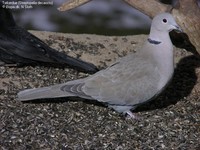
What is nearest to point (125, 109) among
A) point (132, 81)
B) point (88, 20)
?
point (132, 81)

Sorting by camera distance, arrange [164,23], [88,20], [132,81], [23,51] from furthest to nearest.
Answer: [88,20] → [23,51] → [164,23] → [132,81]

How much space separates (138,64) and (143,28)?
4.60 meters

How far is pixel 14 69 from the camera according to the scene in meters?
6.54

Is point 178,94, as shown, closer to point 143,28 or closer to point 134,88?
point 134,88

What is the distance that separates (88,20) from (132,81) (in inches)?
194

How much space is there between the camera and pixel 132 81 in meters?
5.67

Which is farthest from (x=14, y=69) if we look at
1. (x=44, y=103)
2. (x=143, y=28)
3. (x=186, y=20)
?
(x=143, y=28)

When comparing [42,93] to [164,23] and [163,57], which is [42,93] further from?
[164,23]

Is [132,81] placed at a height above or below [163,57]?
below

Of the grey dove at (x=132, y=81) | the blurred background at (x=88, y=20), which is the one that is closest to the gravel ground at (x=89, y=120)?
the grey dove at (x=132, y=81)

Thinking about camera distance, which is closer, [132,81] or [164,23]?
[132,81]

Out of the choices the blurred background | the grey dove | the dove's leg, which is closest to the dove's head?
the grey dove

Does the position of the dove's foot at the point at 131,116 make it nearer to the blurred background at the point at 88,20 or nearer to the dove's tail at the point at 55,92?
the dove's tail at the point at 55,92

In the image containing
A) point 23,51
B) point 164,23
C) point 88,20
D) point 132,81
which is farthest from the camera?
point 88,20
